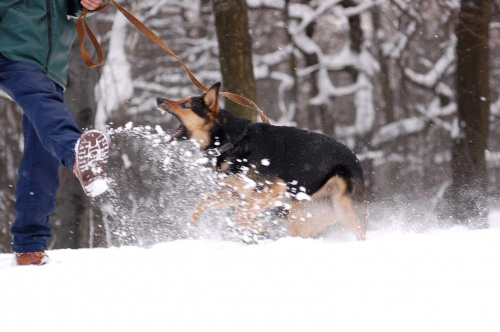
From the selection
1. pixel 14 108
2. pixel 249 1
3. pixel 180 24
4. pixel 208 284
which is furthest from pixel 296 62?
pixel 208 284

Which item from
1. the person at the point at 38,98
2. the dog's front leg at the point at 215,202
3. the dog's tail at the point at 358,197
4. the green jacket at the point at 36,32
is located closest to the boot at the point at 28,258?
the person at the point at 38,98

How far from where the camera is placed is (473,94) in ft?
23.8

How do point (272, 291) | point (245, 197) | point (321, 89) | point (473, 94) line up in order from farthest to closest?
point (321, 89) < point (473, 94) < point (245, 197) < point (272, 291)

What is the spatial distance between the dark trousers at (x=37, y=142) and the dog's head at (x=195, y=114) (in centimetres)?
136

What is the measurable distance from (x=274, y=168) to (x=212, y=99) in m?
0.79

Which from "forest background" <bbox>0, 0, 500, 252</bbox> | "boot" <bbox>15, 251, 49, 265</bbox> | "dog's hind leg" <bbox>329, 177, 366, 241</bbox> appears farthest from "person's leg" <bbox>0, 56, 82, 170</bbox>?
"dog's hind leg" <bbox>329, 177, 366, 241</bbox>

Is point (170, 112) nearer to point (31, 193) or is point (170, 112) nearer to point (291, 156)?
point (291, 156)

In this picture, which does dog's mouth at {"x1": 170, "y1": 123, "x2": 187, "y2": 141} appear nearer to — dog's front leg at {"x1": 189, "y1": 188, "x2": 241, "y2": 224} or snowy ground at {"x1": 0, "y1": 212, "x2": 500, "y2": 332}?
dog's front leg at {"x1": 189, "y1": 188, "x2": 241, "y2": 224}

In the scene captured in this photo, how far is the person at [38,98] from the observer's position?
110 inches

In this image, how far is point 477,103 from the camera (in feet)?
23.9

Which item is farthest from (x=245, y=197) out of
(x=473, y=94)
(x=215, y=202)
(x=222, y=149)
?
(x=473, y=94)

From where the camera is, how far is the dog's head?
4547 mm

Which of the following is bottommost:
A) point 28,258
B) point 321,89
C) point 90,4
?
point 321,89

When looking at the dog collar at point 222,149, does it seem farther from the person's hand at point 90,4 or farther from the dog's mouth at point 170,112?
the person's hand at point 90,4
